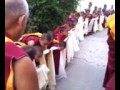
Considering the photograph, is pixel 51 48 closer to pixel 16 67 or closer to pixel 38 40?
pixel 38 40

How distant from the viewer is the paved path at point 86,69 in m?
5.74

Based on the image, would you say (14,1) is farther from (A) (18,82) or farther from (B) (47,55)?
(B) (47,55)

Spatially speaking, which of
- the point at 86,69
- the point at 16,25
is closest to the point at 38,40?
the point at 86,69

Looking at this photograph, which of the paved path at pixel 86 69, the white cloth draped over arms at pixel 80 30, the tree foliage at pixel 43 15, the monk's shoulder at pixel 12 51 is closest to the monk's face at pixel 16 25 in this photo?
the monk's shoulder at pixel 12 51

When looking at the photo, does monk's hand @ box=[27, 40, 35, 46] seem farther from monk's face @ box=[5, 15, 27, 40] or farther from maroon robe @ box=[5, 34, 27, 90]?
maroon robe @ box=[5, 34, 27, 90]

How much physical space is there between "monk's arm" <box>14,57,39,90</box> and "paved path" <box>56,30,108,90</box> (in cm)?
381

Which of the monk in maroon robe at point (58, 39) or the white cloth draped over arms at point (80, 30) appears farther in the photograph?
the white cloth draped over arms at point (80, 30)

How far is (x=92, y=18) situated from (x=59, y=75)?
7.48m

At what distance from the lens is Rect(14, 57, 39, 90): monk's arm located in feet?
Answer: 5.39

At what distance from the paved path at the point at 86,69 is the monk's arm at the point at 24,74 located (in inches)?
150

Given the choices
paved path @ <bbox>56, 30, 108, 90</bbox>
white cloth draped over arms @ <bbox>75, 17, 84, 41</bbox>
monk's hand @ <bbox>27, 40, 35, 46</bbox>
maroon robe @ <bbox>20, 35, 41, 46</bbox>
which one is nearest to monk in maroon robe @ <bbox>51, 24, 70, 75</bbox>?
paved path @ <bbox>56, 30, 108, 90</bbox>

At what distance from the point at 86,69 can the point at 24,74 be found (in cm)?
534

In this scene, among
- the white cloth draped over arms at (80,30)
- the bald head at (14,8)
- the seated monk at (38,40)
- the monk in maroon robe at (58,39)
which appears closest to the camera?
the bald head at (14,8)

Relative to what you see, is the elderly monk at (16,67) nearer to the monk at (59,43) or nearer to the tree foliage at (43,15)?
the monk at (59,43)
